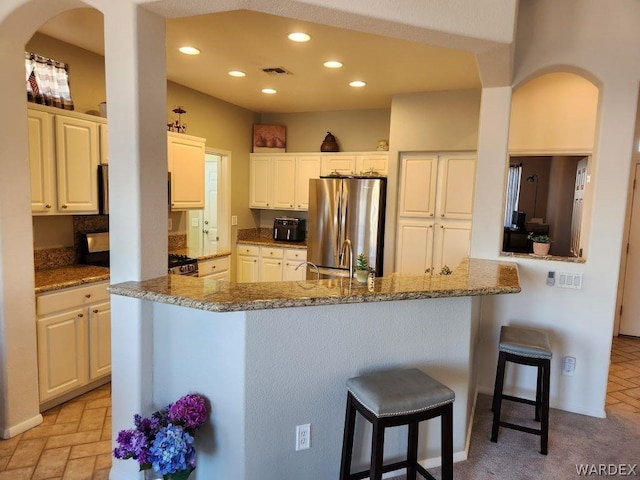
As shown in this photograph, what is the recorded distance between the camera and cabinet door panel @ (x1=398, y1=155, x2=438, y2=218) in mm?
4625

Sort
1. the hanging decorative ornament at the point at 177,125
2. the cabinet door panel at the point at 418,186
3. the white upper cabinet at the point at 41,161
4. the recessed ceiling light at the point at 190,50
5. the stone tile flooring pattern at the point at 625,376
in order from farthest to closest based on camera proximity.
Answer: the cabinet door panel at the point at 418,186 → the hanging decorative ornament at the point at 177,125 → the recessed ceiling light at the point at 190,50 → the stone tile flooring pattern at the point at 625,376 → the white upper cabinet at the point at 41,161

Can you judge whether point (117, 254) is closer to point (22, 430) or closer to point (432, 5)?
point (22, 430)

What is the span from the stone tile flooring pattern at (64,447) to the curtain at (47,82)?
6.95 feet

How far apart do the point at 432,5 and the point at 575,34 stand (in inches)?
57.0

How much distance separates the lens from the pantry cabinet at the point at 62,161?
2816 millimetres

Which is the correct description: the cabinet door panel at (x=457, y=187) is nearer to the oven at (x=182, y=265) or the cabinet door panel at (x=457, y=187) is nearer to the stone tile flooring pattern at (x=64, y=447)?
the oven at (x=182, y=265)

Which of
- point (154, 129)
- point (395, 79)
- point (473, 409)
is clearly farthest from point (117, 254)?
point (395, 79)

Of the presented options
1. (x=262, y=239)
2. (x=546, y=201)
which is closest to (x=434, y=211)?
(x=546, y=201)

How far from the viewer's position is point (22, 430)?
2578 millimetres

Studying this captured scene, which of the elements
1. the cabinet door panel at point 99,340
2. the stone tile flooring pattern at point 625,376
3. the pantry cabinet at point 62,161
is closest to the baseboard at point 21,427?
the cabinet door panel at point 99,340

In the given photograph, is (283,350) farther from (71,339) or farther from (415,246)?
(415,246)

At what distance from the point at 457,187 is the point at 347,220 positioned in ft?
4.06

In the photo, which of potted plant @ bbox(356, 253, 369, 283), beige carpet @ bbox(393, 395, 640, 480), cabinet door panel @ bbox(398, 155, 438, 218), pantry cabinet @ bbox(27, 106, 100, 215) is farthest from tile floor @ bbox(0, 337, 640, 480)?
cabinet door panel @ bbox(398, 155, 438, 218)

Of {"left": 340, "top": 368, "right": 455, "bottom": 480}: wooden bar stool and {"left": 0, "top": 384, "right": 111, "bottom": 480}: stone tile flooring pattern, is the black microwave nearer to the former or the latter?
{"left": 0, "top": 384, "right": 111, "bottom": 480}: stone tile flooring pattern
